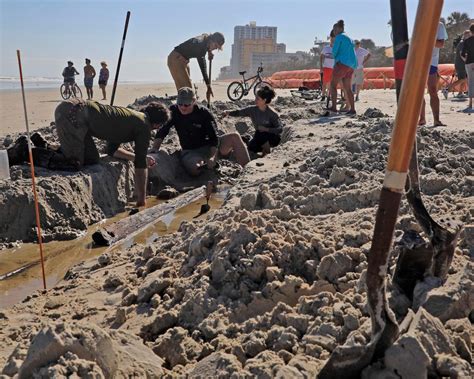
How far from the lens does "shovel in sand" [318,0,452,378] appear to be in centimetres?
185

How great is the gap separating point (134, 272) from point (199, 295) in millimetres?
1032

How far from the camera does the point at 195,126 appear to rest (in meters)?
7.88

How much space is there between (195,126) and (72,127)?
72.4 inches

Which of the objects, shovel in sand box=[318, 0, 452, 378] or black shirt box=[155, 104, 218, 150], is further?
black shirt box=[155, 104, 218, 150]

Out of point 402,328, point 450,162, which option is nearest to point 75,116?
point 450,162

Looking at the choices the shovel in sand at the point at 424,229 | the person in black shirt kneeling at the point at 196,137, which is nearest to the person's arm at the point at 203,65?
the person in black shirt kneeling at the point at 196,137

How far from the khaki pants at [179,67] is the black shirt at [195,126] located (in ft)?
6.89

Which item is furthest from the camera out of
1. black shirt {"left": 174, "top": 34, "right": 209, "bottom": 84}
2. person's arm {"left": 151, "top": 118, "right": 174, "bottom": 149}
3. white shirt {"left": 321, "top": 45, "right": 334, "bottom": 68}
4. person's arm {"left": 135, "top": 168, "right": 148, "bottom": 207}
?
white shirt {"left": 321, "top": 45, "right": 334, "bottom": 68}

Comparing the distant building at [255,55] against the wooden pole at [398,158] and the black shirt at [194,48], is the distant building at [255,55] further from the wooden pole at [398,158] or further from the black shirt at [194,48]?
the wooden pole at [398,158]

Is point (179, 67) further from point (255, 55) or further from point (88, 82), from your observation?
point (255, 55)

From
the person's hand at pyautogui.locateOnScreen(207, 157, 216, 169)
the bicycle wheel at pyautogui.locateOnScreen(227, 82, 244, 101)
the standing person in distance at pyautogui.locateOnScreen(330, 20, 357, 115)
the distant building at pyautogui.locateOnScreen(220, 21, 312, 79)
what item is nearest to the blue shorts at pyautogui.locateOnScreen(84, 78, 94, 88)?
the bicycle wheel at pyautogui.locateOnScreen(227, 82, 244, 101)

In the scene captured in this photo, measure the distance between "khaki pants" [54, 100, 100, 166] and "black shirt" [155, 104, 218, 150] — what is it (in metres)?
Result: 1.42

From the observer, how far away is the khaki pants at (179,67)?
984cm

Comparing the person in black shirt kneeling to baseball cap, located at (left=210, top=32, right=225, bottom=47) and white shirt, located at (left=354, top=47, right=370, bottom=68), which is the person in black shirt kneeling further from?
white shirt, located at (left=354, top=47, right=370, bottom=68)
